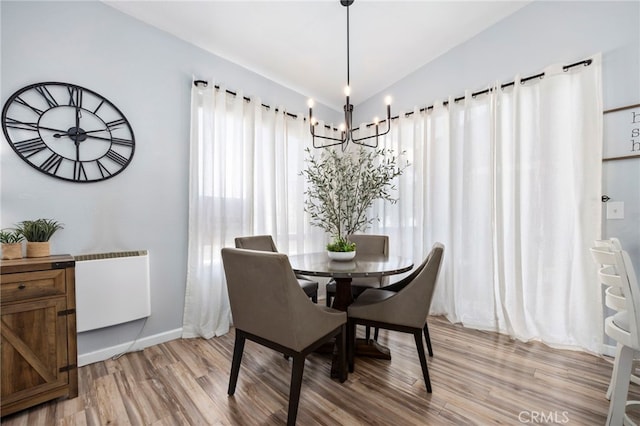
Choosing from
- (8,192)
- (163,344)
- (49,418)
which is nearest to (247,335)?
(49,418)

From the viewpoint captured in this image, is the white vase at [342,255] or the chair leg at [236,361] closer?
the chair leg at [236,361]

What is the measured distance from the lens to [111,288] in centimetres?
202

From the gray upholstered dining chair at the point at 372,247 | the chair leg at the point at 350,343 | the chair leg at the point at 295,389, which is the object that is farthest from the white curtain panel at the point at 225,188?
the chair leg at the point at 295,389

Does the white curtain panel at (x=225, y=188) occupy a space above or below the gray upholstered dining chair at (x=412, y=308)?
above

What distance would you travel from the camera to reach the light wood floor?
1.45 meters

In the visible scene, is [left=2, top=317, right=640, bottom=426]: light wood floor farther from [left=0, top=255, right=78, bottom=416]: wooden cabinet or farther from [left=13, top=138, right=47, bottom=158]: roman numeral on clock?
[left=13, top=138, right=47, bottom=158]: roman numeral on clock

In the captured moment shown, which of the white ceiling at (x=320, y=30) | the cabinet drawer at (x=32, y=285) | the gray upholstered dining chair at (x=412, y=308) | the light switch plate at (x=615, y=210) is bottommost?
the gray upholstered dining chair at (x=412, y=308)

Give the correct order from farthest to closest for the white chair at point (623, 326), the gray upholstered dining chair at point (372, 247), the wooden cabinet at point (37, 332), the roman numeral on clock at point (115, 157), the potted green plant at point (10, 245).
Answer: the gray upholstered dining chair at point (372, 247)
the roman numeral on clock at point (115, 157)
the potted green plant at point (10, 245)
the wooden cabinet at point (37, 332)
the white chair at point (623, 326)

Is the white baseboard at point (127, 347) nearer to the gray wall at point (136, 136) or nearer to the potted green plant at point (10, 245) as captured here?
the gray wall at point (136, 136)

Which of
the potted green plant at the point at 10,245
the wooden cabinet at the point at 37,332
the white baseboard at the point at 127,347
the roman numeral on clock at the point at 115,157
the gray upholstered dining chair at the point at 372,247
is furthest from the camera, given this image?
the gray upholstered dining chair at the point at 372,247

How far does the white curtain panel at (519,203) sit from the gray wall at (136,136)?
2.50m

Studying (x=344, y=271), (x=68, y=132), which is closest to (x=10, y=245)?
(x=68, y=132)

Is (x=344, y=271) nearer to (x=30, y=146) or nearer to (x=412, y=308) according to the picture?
(x=412, y=308)

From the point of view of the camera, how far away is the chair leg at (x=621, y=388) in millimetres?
1279
